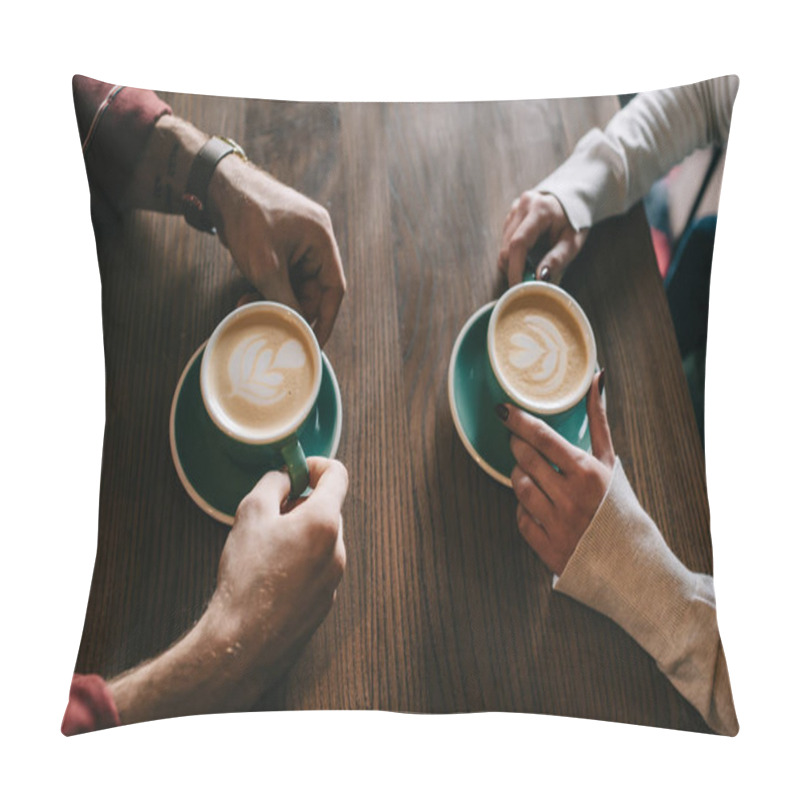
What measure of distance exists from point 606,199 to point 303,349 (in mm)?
406

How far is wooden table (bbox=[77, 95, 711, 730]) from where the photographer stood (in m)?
0.80

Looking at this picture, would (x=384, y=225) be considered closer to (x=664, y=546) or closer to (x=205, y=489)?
(x=205, y=489)

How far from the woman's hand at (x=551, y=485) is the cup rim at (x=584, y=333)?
14 mm

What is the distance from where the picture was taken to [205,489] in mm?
820

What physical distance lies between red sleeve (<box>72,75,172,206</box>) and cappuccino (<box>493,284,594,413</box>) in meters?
0.46

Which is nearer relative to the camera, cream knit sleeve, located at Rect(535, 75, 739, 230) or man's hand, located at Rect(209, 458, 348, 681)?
man's hand, located at Rect(209, 458, 348, 681)

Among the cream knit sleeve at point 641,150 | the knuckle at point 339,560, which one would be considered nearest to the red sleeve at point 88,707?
the knuckle at point 339,560

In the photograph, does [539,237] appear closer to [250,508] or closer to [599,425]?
[599,425]

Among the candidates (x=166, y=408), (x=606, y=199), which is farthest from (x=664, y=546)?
(x=166, y=408)

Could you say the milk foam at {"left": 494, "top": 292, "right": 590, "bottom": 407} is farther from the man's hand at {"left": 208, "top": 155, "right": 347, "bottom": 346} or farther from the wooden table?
the man's hand at {"left": 208, "top": 155, "right": 347, "bottom": 346}

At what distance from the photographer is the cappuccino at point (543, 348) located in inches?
33.4

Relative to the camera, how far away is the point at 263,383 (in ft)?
2.74

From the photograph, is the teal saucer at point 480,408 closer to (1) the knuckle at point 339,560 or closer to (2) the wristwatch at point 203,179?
(1) the knuckle at point 339,560

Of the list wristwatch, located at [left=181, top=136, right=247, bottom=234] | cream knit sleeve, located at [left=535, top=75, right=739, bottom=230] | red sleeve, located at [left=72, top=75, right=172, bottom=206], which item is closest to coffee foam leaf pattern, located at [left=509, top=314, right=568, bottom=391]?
cream knit sleeve, located at [left=535, top=75, right=739, bottom=230]
